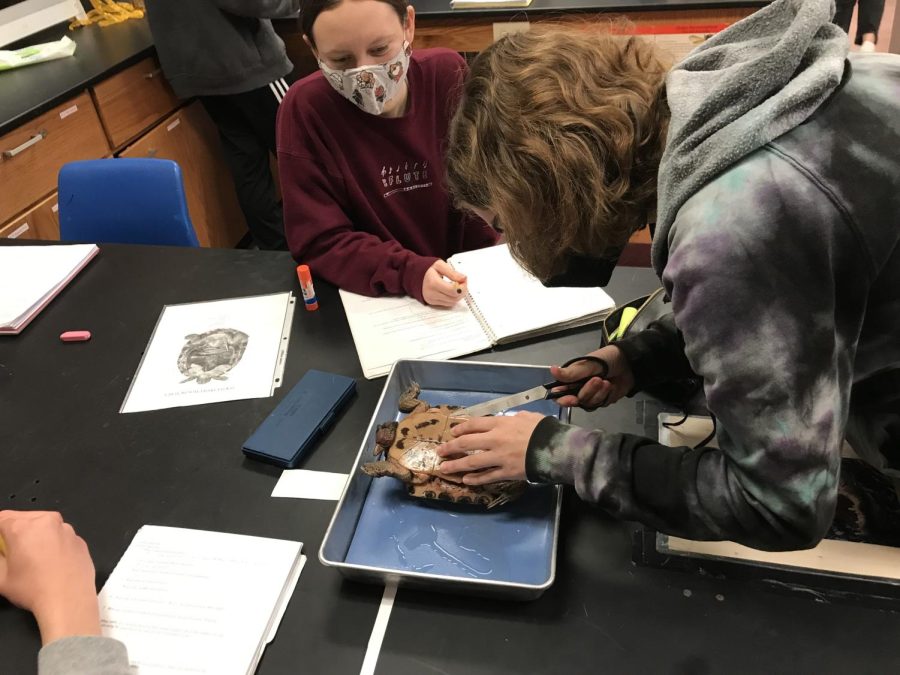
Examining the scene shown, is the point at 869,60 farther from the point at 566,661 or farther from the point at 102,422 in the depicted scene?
the point at 102,422

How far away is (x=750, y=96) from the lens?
22.4 inches

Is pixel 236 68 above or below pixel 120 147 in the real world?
above

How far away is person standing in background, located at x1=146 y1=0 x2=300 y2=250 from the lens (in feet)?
7.45

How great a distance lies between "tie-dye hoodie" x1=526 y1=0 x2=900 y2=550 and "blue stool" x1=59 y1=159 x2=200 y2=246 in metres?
1.27

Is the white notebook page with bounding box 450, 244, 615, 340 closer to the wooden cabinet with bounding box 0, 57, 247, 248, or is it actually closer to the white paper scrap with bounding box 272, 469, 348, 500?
the white paper scrap with bounding box 272, 469, 348, 500

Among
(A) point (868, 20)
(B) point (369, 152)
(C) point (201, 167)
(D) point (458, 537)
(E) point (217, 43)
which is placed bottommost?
(C) point (201, 167)

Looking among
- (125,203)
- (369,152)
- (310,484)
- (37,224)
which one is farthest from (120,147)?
(310,484)

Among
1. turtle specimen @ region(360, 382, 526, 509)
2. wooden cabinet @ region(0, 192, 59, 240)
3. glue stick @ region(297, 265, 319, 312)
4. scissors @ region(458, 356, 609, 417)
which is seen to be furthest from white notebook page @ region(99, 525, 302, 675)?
wooden cabinet @ region(0, 192, 59, 240)

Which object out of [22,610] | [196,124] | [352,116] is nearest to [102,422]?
[22,610]

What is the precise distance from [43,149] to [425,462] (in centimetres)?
190

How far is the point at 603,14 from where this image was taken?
7.84ft

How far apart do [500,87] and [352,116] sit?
0.68 m

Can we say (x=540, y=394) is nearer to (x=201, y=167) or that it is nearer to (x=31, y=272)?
(x=31, y=272)

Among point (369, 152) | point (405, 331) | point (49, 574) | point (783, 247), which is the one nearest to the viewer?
point (783, 247)
